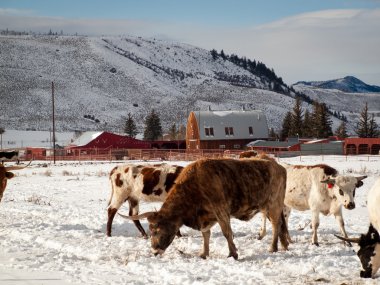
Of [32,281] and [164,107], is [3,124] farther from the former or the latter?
[32,281]

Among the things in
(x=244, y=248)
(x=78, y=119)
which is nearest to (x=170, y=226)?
(x=244, y=248)

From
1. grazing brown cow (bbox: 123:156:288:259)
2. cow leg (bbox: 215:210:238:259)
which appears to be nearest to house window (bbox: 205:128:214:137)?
grazing brown cow (bbox: 123:156:288:259)

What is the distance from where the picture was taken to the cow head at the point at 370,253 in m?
7.86

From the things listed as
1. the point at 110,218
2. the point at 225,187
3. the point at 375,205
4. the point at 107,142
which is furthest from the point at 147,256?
the point at 107,142

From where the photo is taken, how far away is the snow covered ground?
799cm

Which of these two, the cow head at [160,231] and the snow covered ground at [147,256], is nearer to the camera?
the snow covered ground at [147,256]

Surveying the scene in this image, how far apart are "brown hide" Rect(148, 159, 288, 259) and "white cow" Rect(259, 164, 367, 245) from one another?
1.99 metres

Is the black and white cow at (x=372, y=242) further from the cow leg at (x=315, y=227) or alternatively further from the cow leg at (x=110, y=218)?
the cow leg at (x=110, y=218)

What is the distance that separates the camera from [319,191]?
11.8m

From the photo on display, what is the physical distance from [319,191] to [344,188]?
32.1 inches

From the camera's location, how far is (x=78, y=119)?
13888 cm

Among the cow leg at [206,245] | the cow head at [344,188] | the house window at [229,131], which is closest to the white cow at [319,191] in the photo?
the cow head at [344,188]

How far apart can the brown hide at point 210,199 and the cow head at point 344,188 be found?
1.97 metres

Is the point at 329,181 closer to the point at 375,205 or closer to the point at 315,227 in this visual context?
the point at 315,227
